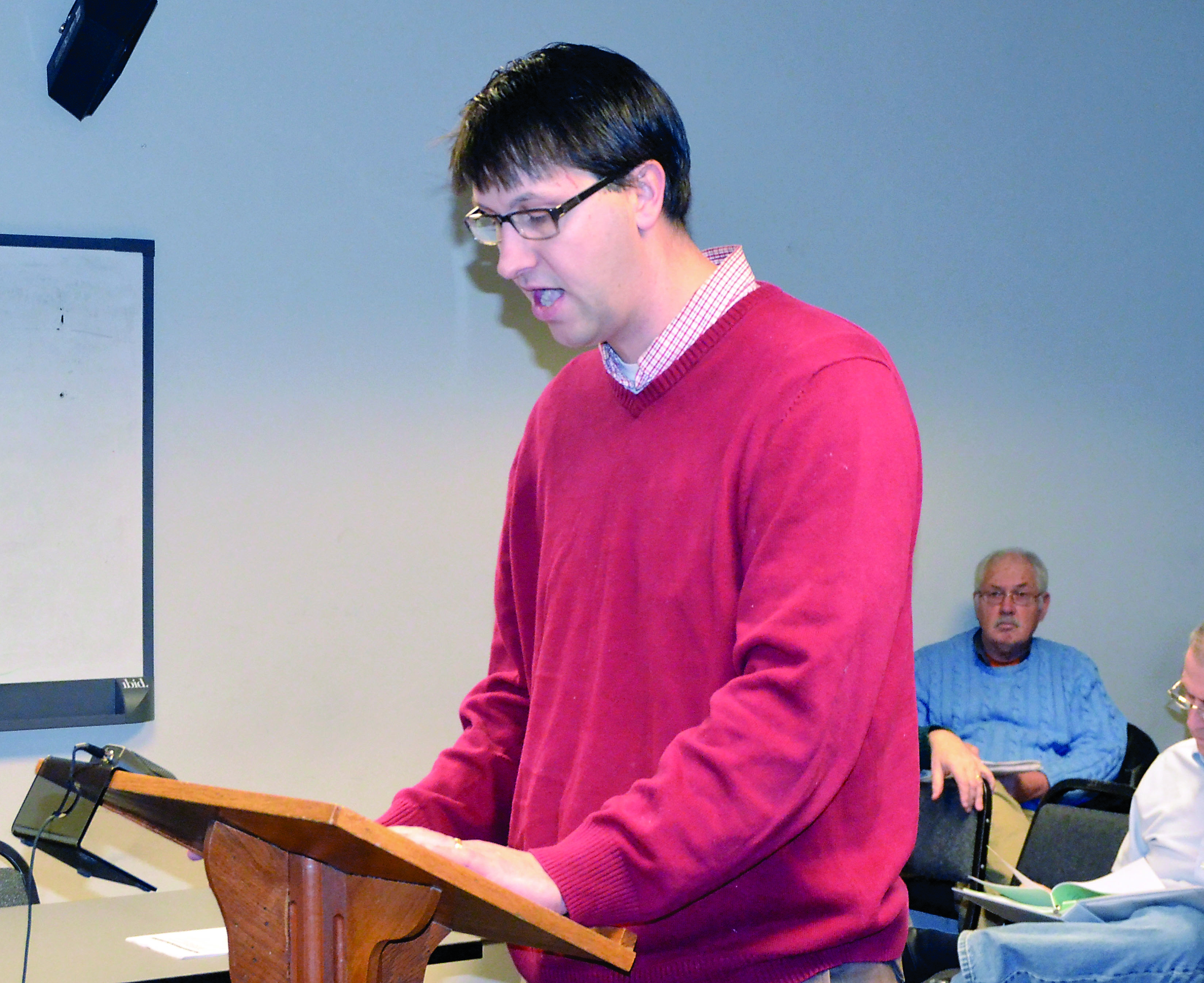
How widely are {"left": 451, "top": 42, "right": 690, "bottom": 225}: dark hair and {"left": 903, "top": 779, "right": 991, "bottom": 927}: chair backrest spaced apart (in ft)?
7.50

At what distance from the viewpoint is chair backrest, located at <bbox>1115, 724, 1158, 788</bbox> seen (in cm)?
402

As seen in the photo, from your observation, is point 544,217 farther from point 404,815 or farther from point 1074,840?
point 1074,840

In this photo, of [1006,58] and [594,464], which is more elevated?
[1006,58]

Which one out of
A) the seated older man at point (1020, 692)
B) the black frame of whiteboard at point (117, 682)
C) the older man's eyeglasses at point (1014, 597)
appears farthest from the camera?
the older man's eyeglasses at point (1014, 597)

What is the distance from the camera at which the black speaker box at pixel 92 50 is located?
3188 mm

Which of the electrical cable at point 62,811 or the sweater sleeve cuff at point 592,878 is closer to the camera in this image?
the sweater sleeve cuff at point 592,878

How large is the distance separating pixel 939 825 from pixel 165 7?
318 centimetres

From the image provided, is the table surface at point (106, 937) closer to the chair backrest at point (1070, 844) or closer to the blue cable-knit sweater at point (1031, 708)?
the chair backrest at point (1070, 844)

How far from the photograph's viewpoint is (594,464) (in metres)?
1.45

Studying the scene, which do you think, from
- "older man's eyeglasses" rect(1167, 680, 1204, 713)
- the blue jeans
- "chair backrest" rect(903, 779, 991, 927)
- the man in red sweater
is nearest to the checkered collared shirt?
the man in red sweater

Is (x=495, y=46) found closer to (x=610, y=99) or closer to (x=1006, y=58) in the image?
(x=1006, y=58)

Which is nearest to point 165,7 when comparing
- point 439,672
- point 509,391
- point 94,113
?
point 94,113

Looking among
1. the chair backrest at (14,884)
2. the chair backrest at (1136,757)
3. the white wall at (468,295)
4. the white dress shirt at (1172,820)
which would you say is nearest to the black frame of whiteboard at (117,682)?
the white wall at (468,295)

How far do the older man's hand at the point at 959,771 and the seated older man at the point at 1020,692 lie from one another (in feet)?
1.70
